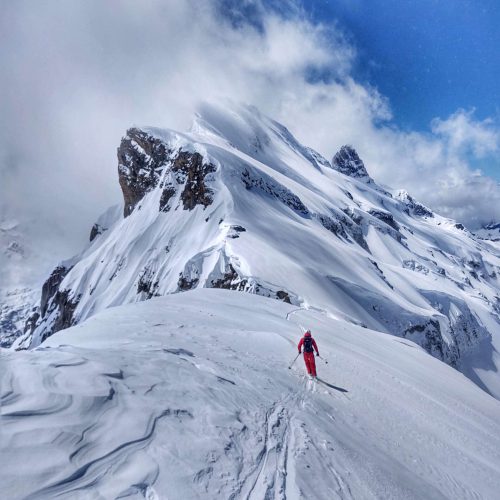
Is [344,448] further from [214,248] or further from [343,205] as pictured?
[343,205]

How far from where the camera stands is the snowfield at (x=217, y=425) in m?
3.83

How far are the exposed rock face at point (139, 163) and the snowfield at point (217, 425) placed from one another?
220 ft

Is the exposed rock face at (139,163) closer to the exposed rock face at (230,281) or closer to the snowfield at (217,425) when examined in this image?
the exposed rock face at (230,281)

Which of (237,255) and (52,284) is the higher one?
(237,255)

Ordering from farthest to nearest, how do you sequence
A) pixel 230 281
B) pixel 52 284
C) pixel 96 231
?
1. pixel 96 231
2. pixel 52 284
3. pixel 230 281

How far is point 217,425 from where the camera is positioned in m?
5.38

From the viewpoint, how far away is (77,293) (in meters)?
69.5

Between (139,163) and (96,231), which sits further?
(96,231)

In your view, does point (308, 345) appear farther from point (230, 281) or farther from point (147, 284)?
point (147, 284)

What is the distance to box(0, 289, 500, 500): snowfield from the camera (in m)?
3.83

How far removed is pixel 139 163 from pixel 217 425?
3138 inches

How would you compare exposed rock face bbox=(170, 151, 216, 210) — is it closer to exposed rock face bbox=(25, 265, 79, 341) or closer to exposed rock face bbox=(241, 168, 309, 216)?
exposed rock face bbox=(241, 168, 309, 216)

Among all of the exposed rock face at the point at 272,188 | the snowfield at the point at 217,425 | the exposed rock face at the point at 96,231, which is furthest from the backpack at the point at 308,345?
the exposed rock face at the point at 96,231

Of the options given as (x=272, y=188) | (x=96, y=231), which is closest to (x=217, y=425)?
(x=272, y=188)
